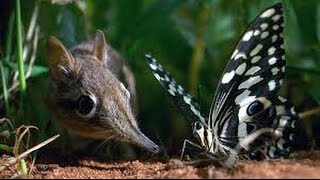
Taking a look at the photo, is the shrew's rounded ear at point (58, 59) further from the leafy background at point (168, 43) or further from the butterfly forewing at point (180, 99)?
the butterfly forewing at point (180, 99)

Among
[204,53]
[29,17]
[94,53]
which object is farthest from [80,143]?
[204,53]

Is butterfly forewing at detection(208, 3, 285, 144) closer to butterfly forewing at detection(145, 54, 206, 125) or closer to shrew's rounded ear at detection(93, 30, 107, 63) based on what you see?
butterfly forewing at detection(145, 54, 206, 125)

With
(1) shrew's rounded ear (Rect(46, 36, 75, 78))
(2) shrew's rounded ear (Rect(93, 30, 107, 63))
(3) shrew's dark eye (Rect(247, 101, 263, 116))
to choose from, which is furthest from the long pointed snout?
(2) shrew's rounded ear (Rect(93, 30, 107, 63))

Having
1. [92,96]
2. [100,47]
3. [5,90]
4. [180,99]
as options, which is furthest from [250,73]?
[5,90]

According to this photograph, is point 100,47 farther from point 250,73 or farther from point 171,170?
point 171,170

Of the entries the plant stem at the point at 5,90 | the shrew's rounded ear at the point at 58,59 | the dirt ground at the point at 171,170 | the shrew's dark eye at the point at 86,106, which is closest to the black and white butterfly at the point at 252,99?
the dirt ground at the point at 171,170

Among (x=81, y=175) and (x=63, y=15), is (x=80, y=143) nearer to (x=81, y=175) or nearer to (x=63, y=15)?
(x=63, y=15)
